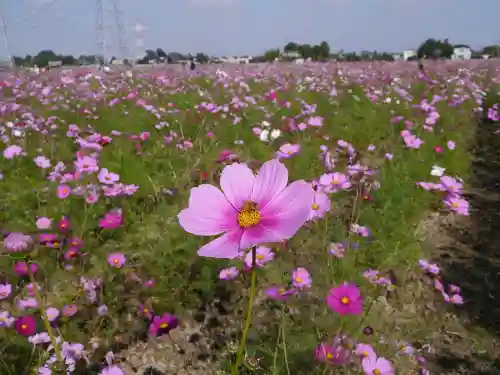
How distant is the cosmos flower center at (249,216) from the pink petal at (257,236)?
0.01 metres

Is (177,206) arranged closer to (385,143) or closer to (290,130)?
(290,130)

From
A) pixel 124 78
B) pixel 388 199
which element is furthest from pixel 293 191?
pixel 124 78

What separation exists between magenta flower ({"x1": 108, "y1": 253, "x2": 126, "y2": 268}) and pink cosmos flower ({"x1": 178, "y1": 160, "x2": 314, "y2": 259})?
1.18m

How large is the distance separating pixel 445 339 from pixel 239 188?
1487 millimetres

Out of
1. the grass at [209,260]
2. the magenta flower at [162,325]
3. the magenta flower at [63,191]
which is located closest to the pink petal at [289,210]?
the grass at [209,260]

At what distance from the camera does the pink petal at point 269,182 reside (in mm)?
726

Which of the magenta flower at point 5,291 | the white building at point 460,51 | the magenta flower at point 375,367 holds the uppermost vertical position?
the white building at point 460,51

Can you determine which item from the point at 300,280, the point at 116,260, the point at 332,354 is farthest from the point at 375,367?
the point at 116,260

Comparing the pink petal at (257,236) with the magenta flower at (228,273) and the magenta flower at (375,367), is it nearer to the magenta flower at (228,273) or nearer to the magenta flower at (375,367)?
the magenta flower at (375,367)

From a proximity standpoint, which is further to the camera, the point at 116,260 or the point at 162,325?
the point at 116,260

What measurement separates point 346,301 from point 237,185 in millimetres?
507

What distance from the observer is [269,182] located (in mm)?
743

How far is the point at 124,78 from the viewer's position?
845 cm

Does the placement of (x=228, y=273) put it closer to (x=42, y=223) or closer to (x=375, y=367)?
(x=375, y=367)
